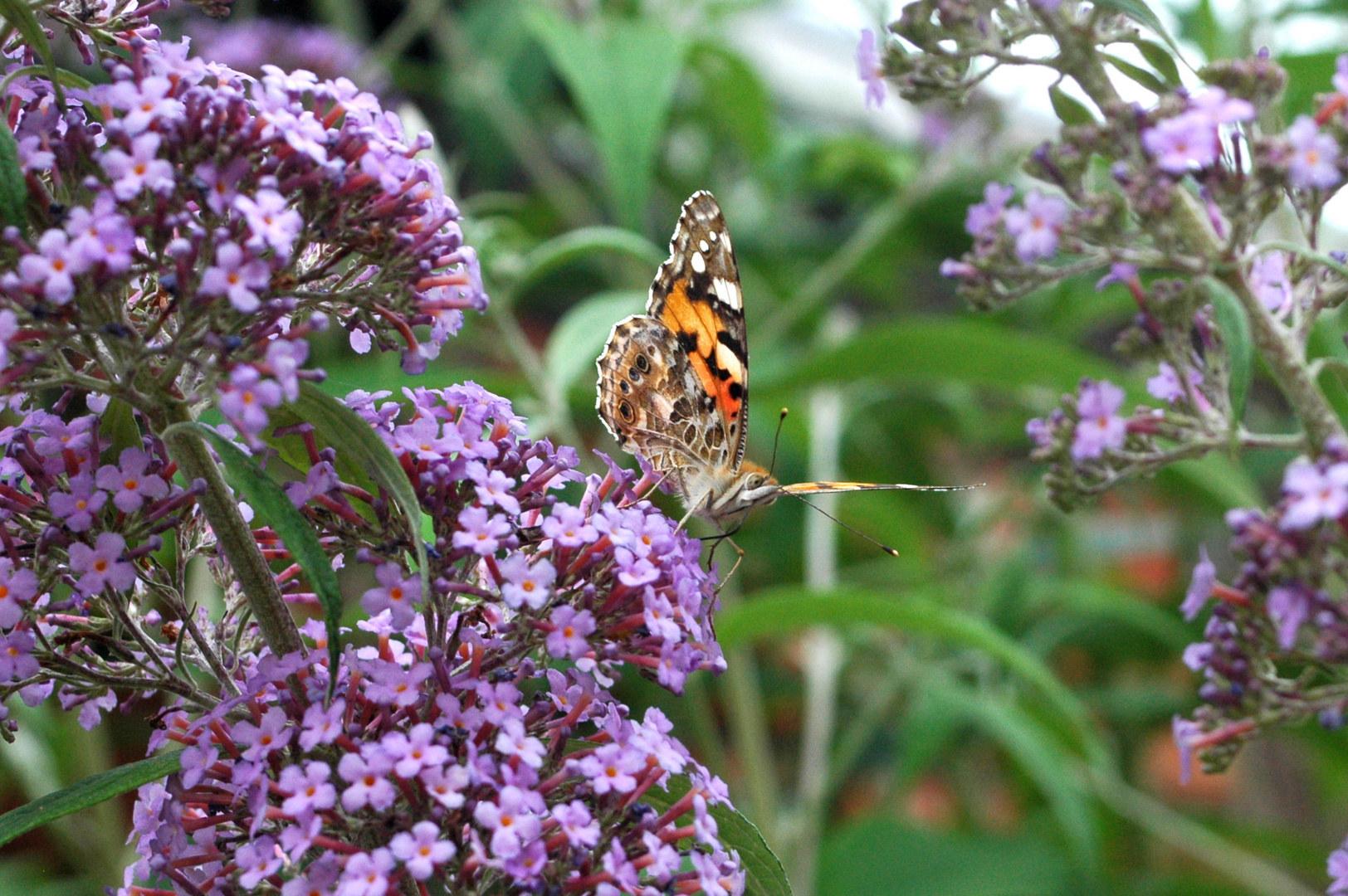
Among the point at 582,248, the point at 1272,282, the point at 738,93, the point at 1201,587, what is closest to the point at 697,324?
the point at 582,248

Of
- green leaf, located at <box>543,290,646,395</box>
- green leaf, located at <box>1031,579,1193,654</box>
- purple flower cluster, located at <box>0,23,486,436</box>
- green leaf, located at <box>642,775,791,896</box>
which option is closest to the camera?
purple flower cluster, located at <box>0,23,486,436</box>

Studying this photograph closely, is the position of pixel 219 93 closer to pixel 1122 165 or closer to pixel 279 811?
pixel 279 811

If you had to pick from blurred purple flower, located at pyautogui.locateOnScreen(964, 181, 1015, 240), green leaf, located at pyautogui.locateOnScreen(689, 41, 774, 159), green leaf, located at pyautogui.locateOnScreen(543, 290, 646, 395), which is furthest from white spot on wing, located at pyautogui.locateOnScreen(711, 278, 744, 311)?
green leaf, located at pyautogui.locateOnScreen(689, 41, 774, 159)

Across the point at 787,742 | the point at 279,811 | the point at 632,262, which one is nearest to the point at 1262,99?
the point at 279,811

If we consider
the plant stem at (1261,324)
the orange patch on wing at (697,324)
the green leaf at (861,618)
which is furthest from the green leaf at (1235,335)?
the green leaf at (861,618)

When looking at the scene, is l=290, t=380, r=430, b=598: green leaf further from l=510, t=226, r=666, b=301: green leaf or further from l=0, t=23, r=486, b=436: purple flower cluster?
l=510, t=226, r=666, b=301: green leaf

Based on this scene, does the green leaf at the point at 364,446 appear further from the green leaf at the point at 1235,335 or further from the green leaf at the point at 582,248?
the green leaf at the point at 582,248

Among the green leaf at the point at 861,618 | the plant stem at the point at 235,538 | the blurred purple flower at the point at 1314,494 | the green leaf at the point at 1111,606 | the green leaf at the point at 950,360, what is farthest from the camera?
the green leaf at the point at 1111,606
